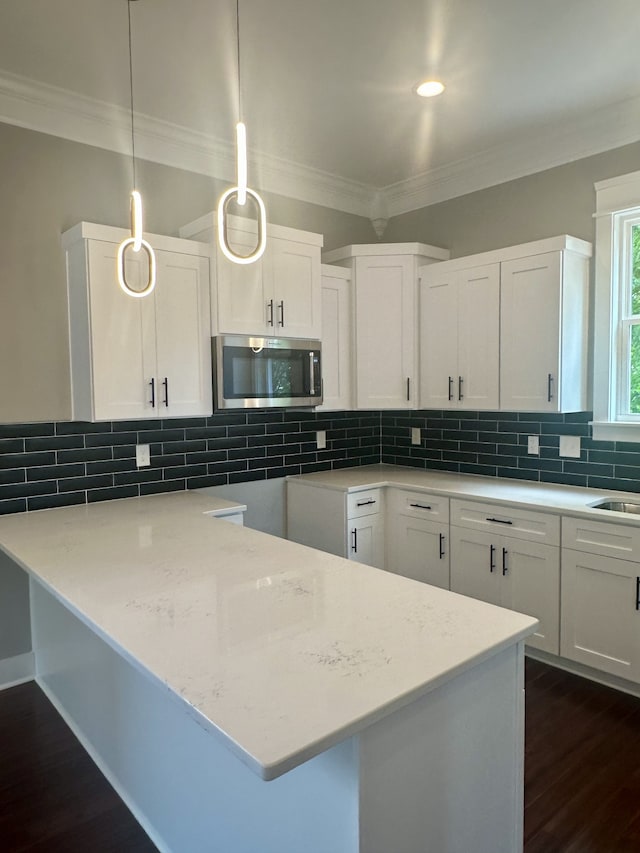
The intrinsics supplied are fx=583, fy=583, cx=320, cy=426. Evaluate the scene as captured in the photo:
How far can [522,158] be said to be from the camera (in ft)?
11.2

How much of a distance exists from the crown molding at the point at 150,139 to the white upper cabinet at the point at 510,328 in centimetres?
95

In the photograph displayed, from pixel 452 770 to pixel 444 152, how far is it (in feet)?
10.7

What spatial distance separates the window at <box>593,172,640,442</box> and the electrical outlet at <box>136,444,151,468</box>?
246 cm

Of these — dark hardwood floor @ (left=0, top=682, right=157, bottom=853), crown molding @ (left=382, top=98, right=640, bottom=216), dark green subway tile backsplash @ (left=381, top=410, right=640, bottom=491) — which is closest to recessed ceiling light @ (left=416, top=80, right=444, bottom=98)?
crown molding @ (left=382, top=98, right=640, bottom=216)

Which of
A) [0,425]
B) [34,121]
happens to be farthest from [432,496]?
[34,121]

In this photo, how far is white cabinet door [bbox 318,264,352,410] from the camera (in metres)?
3.69

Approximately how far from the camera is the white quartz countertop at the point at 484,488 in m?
2.83

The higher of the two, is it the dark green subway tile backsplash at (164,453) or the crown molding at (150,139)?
the crown molding at (150,139)

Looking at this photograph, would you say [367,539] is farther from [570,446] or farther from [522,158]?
[522,158]

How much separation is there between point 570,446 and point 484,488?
0.54 m

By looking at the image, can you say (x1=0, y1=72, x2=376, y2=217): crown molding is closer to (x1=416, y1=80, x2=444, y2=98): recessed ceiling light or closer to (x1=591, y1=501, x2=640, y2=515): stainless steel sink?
(x1=416, y1=80, x2=444, y2=98): recessed ceiling light

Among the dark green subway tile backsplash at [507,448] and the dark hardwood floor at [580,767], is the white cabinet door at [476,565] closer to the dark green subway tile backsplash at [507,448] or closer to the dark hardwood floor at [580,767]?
the dark hardwood floor at [580,767]

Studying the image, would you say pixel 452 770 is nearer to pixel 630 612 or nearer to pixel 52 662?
pixel 630 612

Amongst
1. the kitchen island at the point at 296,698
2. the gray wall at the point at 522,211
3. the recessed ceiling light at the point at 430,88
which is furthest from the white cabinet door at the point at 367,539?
the recessed ceiling light at the point at 430,88
